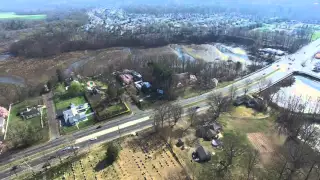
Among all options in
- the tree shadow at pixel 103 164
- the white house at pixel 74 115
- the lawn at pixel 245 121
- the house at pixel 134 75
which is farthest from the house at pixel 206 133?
the house at pixel 134 75

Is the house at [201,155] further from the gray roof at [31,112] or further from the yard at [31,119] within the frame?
the gray roof at [31,112]

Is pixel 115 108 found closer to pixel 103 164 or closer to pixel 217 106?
pixel 103 164

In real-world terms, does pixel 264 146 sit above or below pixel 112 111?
below

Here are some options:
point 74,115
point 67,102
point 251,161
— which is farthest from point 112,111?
point 251,161

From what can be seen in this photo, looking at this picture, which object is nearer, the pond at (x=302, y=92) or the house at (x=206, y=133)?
the house at (x=206, y=133)

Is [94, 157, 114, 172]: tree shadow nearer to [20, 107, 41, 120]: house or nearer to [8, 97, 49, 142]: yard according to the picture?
[8, 97, 49, 142]: yard

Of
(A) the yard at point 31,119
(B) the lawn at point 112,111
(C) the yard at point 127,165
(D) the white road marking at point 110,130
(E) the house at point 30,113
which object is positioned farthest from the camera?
(E) the house at point 30,113

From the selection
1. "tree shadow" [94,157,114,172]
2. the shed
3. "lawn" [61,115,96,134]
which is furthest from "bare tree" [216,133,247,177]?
"lawn" [61,115,96,134]
